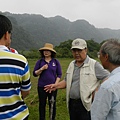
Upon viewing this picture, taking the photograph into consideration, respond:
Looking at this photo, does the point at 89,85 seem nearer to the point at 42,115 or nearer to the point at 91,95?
the point at 91,95

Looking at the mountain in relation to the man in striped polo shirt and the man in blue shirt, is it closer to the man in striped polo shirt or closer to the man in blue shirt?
the man in striped polo shirt

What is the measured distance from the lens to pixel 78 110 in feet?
9.97

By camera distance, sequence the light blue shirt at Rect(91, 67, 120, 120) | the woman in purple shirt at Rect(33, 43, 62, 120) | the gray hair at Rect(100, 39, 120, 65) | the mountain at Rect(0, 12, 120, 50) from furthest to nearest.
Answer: the mountain at Rect(0, 12, 120, 50) → the woman in purple shirt at Rect(33, 43, 62, 120) → the gray hair at Rect(100, 39, 120, 65) → the light blue shirt at Rect(91, 67, 120, 120)

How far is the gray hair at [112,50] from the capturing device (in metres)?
1.84

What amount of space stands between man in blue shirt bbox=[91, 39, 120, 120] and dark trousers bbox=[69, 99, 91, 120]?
1.17 metres

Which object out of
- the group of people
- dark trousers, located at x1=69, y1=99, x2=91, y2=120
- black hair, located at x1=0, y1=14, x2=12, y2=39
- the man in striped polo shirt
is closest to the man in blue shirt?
the group of people

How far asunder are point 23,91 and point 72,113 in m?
1.16

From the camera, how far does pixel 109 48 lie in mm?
1880

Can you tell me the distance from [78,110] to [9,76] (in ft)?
4.57

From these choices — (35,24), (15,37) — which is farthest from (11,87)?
(35,24)

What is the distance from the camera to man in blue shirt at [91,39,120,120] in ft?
5.60

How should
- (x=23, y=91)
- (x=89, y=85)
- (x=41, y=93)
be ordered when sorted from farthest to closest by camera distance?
1. (x=41, y=93)
2. (x=89, y=85)
3. (x=23, y=91)

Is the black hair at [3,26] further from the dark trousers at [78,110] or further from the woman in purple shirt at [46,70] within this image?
the woman in purple shirt at [46,70]

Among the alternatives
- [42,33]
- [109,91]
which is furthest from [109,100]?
[42,33]
